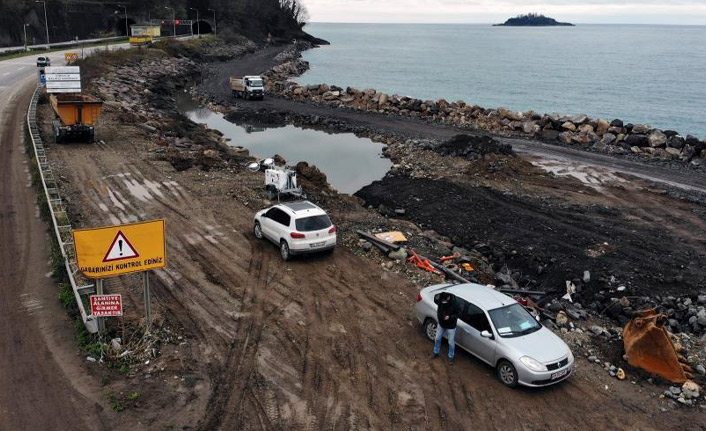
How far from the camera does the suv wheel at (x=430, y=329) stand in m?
13.9

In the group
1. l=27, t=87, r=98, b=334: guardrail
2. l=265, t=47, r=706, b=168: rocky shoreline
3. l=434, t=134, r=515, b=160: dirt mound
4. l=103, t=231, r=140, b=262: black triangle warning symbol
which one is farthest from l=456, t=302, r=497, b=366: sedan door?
l=265, t=47, r=706, b=168: rocky shoreline

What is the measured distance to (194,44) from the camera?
10606cm

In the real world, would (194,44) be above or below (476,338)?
above

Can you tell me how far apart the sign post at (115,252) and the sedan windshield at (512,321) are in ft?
25.5

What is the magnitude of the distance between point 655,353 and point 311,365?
321 inches

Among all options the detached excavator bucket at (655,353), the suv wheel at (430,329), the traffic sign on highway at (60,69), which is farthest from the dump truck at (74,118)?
the detached excavator bucket at (655,353)

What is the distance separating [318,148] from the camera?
42.6 metres

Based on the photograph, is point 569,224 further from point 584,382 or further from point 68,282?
point 68,282

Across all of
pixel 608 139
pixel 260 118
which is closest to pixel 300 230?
pixel 608 139

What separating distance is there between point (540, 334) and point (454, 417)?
3115 millimetres

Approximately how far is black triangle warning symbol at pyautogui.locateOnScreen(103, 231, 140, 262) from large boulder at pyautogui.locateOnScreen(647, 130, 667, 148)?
36.1 metres

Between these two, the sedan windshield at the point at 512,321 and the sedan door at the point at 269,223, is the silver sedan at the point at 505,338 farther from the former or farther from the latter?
the sedan door at the point at 269,223

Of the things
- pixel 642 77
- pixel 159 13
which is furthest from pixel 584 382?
pixel 159 13

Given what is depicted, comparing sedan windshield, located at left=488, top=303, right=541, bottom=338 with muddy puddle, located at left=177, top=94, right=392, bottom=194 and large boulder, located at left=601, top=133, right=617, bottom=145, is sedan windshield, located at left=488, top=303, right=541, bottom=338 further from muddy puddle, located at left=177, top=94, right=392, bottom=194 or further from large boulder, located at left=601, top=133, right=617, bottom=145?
large boulder, located at left=601, top=133, right=617, bottom=145
